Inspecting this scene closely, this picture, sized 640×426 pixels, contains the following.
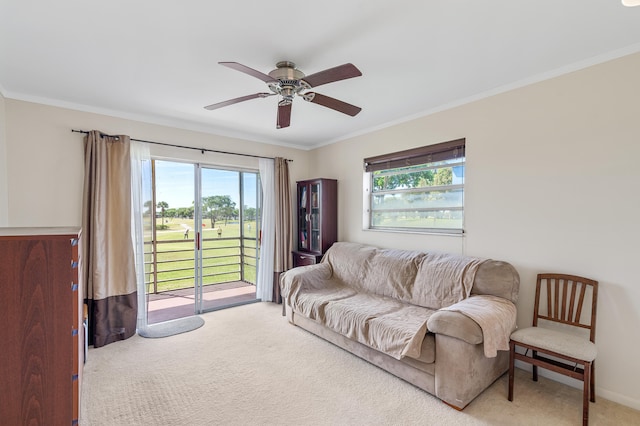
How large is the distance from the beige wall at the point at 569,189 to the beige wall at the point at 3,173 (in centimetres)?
437

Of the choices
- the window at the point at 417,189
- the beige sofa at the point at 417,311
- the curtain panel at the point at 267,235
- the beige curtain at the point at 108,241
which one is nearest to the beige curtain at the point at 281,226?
the curtain panel at the point at 267,235

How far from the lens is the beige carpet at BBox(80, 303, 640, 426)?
6.79 ft

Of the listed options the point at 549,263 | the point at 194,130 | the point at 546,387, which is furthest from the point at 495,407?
the point at 194,130

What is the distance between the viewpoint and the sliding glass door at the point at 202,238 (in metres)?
4.18

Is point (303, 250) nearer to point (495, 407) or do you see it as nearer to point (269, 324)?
point (269, 324)

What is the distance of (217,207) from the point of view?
450 centimetres

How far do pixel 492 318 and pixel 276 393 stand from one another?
1756 mm

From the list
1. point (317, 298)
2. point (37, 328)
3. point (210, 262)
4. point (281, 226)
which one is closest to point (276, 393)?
point (317, 298)

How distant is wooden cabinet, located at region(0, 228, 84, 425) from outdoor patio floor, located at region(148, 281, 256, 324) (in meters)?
2.89

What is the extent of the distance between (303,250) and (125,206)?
256cm

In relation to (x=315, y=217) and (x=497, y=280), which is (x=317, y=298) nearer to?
(x=315, y=217)

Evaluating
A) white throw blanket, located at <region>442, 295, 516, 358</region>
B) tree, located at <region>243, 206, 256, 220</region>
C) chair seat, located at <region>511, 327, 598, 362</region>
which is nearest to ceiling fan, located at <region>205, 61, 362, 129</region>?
white throw blanket, located at <region>442, 295, 516, 358</region>

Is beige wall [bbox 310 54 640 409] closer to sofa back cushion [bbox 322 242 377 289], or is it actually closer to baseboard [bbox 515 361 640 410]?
baseboard [bbox 515 361 640 410]

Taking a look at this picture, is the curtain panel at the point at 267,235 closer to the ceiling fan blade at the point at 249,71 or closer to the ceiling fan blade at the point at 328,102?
the ceiling fan blade at the point at 328,102
